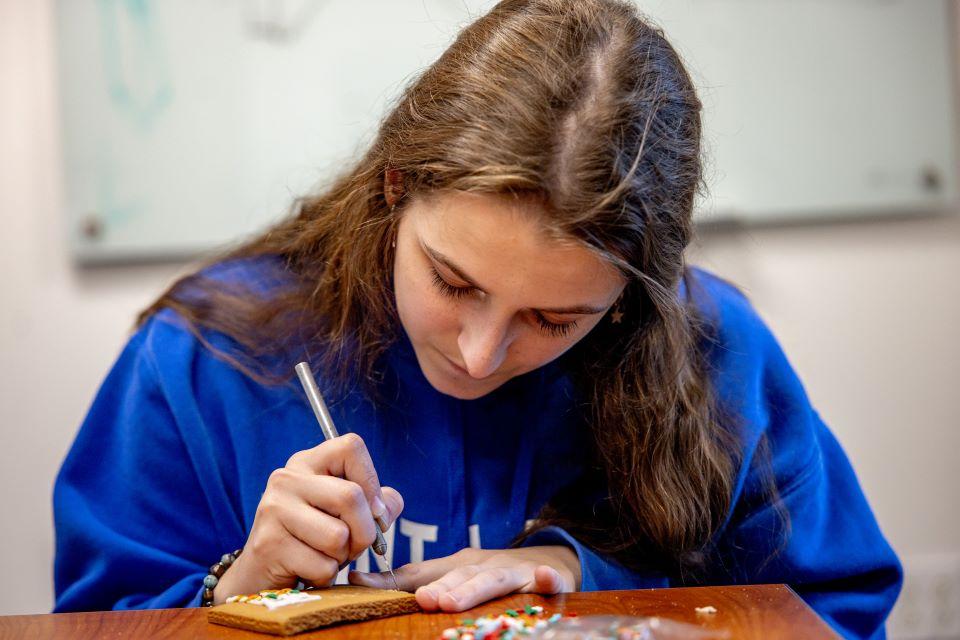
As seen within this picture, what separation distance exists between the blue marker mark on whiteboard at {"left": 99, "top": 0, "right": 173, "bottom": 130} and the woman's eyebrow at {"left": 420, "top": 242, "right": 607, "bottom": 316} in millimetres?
1238

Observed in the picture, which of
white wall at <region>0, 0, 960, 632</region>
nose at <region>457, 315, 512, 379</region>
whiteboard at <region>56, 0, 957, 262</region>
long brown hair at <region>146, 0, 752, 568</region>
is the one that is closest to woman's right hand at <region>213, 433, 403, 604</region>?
nose at <region>457, 315, 512, 379</region>

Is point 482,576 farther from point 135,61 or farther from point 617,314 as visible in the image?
point 135,61

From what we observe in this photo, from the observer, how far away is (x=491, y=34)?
976 mm

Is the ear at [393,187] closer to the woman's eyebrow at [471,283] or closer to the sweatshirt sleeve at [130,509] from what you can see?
the woman's eyebrow at [471,283]

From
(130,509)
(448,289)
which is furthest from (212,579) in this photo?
(448,289)

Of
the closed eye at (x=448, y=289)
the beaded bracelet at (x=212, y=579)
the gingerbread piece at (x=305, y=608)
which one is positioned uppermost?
the closed eye at (x=448, y=289)

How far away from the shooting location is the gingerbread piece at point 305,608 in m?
0.75

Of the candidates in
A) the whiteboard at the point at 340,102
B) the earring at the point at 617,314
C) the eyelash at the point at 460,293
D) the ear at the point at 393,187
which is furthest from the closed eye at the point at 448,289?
the whiteboard at the point at 340,102

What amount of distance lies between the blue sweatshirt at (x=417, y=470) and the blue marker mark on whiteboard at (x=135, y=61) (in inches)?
35.8

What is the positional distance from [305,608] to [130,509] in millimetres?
391

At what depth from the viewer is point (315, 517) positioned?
34.4 inches

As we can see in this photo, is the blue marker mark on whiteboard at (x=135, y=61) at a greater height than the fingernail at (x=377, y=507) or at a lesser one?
greater

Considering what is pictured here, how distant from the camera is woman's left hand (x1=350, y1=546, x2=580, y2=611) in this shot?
838mm

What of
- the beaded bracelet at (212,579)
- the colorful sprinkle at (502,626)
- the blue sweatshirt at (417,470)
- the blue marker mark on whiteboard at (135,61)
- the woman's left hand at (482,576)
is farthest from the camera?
the blue marker mark on whiteboard at (135,61)
